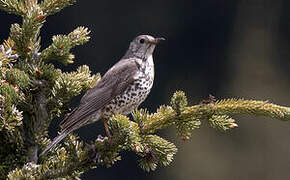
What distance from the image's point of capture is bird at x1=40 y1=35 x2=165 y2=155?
11.7 feet

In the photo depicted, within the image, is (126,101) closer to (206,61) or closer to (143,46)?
(143,46)

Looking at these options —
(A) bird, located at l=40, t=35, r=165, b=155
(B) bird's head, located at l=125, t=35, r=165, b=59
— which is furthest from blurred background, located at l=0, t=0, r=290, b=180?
(A) bird, located at l=40, t=35, r=165, b=155

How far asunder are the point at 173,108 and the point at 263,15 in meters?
15.2

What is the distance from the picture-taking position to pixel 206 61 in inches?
672

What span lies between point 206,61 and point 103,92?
1343cm

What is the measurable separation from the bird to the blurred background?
8.63 m

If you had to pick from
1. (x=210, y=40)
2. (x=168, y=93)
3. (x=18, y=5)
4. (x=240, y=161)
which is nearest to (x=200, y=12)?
(x=210, y=40)

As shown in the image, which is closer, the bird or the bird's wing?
the bird's wing

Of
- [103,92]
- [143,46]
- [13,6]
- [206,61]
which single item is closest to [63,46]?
[13,6]

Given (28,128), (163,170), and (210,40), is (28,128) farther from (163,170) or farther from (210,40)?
(210,40)

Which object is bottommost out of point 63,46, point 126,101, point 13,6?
point 126,101

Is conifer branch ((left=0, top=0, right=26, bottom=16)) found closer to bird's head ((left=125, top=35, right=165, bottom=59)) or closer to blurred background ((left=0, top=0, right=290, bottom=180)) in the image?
bird's head ((left=125, top=35, right=165, bottom=59))

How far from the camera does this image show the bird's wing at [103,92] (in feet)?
11.3

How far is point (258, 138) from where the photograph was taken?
15.0 metres
